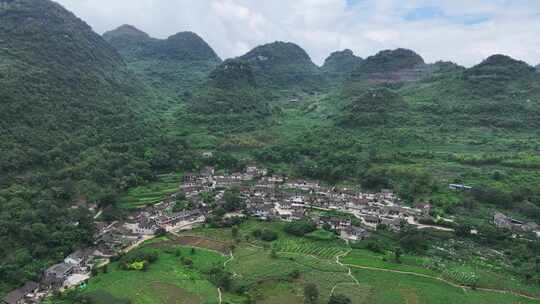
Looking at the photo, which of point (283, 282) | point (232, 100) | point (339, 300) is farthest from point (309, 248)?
point (232, 100)

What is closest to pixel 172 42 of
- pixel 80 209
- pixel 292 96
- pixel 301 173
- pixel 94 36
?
pixel 94 36

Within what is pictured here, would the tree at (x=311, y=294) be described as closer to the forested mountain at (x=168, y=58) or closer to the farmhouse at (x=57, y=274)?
the farmhouse at (x=57, y=274)

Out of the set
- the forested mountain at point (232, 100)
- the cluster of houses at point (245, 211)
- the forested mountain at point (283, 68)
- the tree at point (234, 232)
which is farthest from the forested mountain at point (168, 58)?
the tree at point (234, 232)

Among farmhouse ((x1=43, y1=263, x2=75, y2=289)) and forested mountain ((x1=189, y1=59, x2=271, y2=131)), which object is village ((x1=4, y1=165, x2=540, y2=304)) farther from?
forested mountain ((x1=189, y1=59, x2=271, y2=131))

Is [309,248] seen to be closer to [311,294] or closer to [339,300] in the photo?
[311,294]

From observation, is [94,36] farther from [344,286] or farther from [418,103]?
[344,286]
